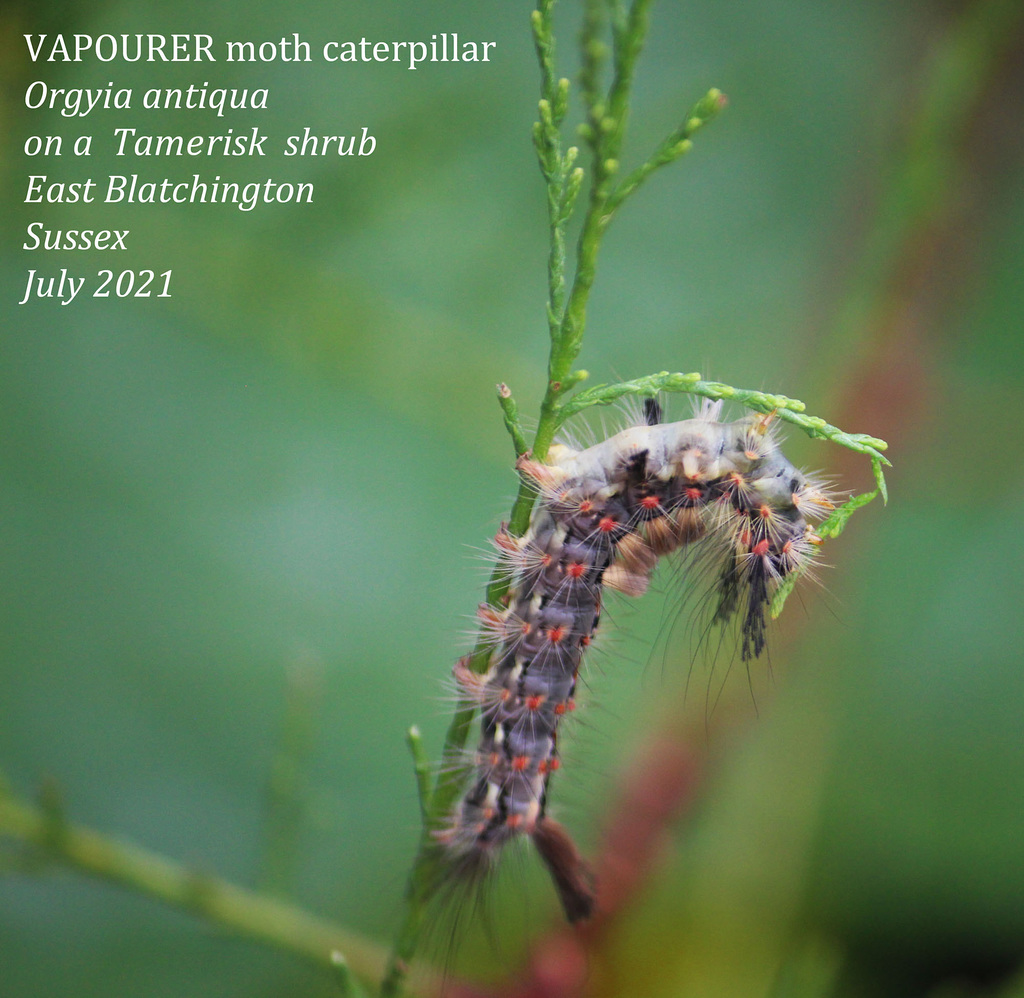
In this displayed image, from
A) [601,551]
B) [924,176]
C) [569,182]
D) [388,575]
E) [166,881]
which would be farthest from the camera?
[388,575]

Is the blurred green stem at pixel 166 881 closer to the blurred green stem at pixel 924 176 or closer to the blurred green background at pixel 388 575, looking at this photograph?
the blurred green background at pixel 388 575

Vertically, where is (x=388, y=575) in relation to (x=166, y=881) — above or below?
above

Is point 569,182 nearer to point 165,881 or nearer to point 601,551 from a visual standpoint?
point 601,551

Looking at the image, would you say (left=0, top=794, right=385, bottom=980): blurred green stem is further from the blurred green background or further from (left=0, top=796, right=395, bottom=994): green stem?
the blurred green background

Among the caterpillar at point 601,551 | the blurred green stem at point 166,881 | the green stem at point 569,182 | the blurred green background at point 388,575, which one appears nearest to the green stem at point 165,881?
the blurred green stem at point 166,881

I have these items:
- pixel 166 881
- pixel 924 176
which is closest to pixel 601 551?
pixel 166 881

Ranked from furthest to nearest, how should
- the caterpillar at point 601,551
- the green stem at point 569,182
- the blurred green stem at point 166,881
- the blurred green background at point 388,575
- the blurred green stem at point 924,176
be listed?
the blurred green background at point 388,575, the blurred green stem at point 924,176, the blurred green stem at point 166,881, the caterpillar at point 601,551, the green stem at point 569,182

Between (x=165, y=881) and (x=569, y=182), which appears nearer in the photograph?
(x=569, y=182)

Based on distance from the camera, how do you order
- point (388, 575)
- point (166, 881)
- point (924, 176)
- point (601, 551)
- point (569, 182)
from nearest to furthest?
point (569, 182), point (601, 551), point (166, 881), point (924, 176), point (388, 575)
